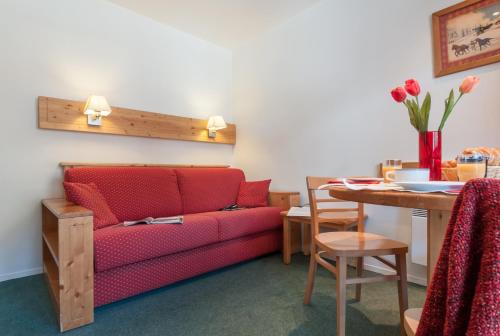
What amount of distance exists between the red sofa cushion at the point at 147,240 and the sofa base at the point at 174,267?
0.07m

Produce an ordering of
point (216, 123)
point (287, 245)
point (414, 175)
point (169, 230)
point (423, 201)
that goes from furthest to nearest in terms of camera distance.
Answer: point (216, 123)
point (287, 245)
point (169, 230)
point (414, 175)
point (423, 201)

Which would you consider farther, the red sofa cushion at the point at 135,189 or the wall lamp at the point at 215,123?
the wall lamp at the point at 215,123

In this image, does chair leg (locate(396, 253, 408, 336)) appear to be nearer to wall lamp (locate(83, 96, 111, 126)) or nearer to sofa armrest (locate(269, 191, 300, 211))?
sofa armrest (locate(269, 191, 300, 211))

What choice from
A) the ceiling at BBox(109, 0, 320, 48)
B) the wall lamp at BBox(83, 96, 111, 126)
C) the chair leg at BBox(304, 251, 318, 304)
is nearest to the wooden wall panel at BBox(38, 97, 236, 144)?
the wall lamp at BBox(83, 96, 111, 126)

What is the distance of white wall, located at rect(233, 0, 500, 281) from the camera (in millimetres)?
1970

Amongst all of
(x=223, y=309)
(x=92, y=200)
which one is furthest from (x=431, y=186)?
(x=92, y=200)

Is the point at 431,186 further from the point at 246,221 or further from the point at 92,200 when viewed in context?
the point at 92,200

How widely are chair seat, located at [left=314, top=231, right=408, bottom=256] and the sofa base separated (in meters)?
0.98

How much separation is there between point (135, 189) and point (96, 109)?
0.76 metres

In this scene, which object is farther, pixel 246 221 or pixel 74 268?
pixel 246 221

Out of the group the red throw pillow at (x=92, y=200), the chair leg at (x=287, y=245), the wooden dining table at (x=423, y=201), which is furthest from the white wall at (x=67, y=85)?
the wooden dining table at (x=423, y=201)

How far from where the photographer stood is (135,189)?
2.41 m

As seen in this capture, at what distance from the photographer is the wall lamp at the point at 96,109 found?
2378 millimetres

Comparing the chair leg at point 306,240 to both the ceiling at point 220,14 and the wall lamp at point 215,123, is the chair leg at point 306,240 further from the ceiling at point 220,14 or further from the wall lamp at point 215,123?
the ceiling at point 220,14
